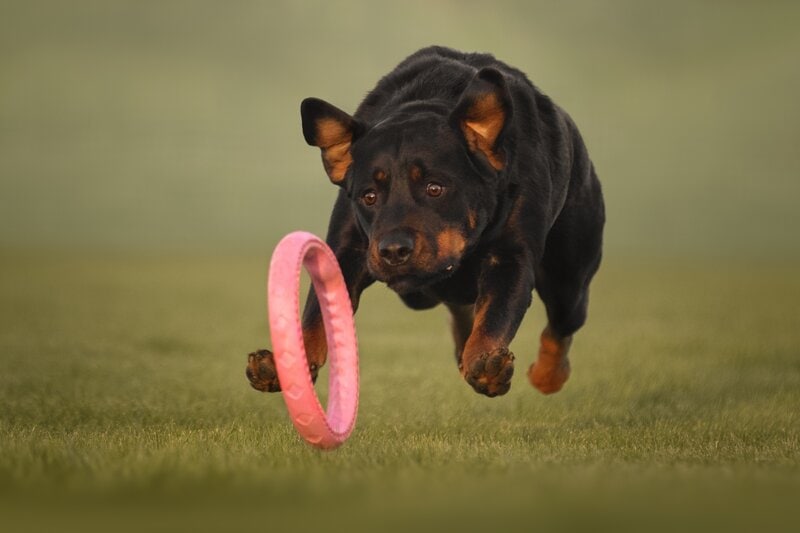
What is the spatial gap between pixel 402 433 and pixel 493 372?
1.40 metres

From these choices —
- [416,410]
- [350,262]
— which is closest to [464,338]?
[416,410]

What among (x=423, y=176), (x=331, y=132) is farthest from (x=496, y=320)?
(x=331, y=132)

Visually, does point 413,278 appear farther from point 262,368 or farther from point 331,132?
point 331,132

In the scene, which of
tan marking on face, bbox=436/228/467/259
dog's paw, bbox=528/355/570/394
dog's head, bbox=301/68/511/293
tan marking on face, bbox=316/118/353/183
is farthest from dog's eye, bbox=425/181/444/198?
dog's paw, bbox=528/355/570/394

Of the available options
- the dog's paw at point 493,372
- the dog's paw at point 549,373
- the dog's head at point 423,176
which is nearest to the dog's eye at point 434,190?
the dog's head at point 423,176

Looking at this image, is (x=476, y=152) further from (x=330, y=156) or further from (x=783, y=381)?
(x=783, y=381)

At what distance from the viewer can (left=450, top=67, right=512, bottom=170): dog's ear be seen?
16.8 ft

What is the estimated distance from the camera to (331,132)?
5.36 metres

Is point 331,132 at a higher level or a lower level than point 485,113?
lower

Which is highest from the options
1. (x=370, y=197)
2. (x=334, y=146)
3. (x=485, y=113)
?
(x=485, y=113)

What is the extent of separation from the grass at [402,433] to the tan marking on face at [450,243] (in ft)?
2.89

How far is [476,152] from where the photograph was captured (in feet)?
17.1

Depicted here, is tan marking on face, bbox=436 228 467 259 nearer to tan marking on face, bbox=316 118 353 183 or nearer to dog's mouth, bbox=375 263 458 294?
dog's mouth, bbox=375 263 458 294

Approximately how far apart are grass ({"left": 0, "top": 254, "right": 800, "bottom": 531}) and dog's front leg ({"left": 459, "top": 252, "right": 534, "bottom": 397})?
0.35m
